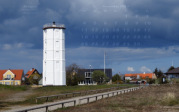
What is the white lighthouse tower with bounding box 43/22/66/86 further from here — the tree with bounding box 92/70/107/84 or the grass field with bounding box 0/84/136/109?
the tree with bounding box 92/70/107/84

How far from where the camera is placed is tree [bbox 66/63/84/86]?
80.8 m

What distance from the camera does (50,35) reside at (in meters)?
66.8

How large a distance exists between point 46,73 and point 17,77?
30.7 m

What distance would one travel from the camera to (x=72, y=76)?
274ft

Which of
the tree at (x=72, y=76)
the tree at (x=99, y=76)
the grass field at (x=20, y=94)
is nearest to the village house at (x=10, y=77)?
the tree at (x=72, y=76)

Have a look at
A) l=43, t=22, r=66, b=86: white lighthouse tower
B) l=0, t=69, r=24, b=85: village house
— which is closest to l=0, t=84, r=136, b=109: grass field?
l=43, t=22, r=66, b=86: white lighthouse tower

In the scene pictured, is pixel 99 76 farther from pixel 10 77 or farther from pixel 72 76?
pixel 10 77

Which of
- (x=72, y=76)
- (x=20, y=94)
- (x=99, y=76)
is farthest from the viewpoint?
(x=99, y=76)

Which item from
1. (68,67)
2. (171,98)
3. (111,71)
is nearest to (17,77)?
(68,67)

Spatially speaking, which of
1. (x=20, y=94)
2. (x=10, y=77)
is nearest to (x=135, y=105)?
(x=20, y=94)

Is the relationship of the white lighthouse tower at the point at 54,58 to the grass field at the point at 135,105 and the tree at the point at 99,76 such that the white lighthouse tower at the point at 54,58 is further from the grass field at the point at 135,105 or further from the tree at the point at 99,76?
the grass field at the point at 135,105

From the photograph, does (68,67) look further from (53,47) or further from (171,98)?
(171,98)

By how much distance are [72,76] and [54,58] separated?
64.5 feet

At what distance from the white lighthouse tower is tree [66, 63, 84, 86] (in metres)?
15.1
